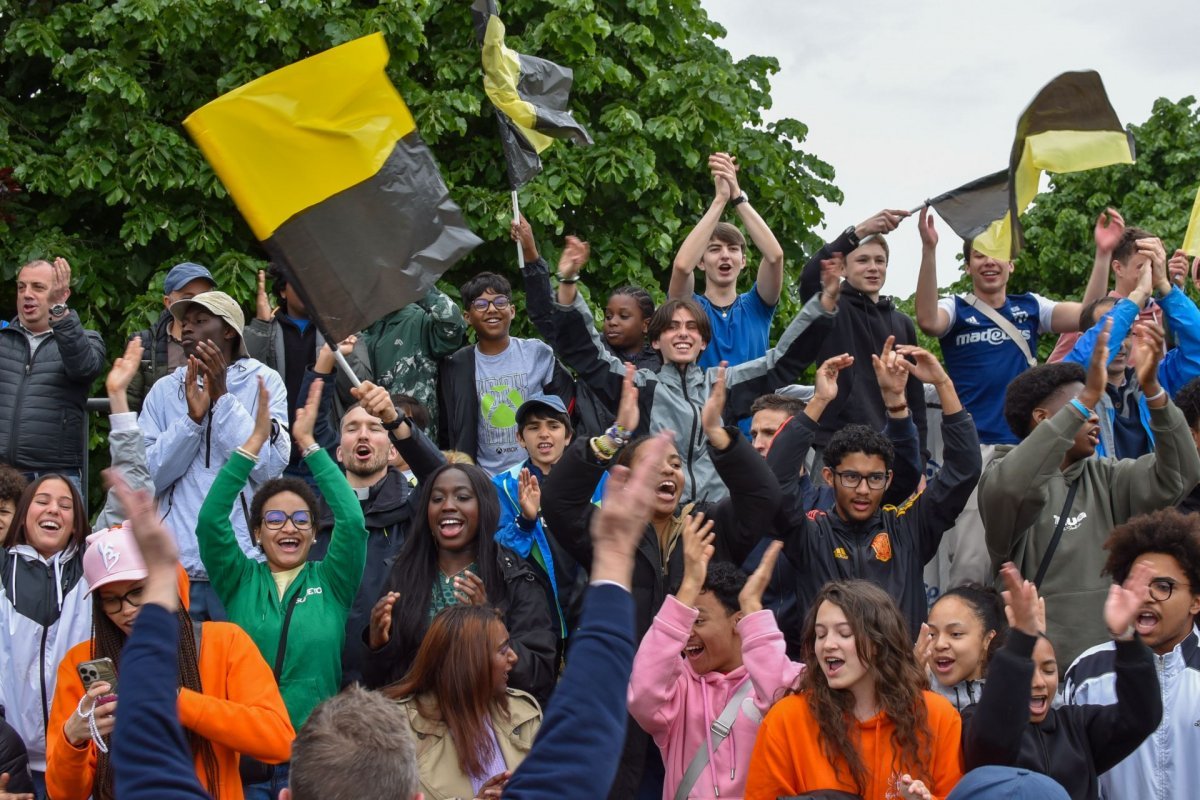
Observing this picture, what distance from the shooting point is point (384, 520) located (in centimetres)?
722

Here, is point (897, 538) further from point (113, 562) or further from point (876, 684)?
point (113, 562)

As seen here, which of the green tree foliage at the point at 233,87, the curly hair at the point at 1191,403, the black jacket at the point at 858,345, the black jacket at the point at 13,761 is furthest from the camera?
the green tree foliage at the point at 233,87

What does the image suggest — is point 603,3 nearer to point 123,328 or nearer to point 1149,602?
point 123,328

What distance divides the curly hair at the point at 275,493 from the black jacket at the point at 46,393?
2241 millimetres

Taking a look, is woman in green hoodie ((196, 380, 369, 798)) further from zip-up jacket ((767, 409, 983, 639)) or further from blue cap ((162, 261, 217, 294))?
blue cap ((162, 261, 217, 294))

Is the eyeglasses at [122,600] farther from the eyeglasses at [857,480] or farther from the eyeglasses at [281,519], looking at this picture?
the eyeglasses at [857,480]

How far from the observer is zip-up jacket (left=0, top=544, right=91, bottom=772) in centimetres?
620

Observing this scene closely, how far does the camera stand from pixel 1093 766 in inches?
208

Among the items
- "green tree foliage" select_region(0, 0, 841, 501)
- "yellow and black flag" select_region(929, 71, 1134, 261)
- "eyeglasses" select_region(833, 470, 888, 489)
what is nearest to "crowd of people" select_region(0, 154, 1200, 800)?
"eyeglasses" select_region(833, 470, 888, 489)

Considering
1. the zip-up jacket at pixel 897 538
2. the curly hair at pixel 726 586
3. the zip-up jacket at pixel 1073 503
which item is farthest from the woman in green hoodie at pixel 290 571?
the zip-up jacket at pixel 1073 503

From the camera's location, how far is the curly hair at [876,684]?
5.09 metres

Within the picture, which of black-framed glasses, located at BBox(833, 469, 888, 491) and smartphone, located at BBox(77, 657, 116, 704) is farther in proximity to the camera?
black-framed glasses, located at BBox(833, 469, 888, 491)

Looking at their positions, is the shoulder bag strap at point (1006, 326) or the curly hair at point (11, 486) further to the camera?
the shoulder bag strap at point (1006, 326)

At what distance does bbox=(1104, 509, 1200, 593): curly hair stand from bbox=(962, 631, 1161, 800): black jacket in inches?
28.6
